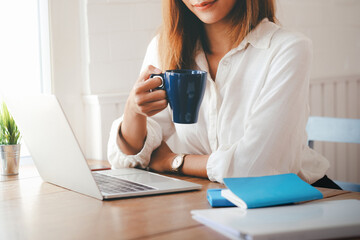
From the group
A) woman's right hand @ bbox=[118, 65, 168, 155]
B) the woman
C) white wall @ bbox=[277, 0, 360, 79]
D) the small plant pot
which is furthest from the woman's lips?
white wall @ bbox=[277, 0, 360, 79]

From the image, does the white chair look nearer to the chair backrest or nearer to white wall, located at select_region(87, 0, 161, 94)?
the chair backrest

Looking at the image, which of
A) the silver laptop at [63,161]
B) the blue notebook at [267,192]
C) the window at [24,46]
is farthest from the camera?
the window at [24,46]

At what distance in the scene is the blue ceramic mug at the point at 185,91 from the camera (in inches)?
40.1

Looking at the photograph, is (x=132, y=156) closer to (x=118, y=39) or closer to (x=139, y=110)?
(x=139, y=110)

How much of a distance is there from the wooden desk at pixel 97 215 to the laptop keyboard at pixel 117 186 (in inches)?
1.8

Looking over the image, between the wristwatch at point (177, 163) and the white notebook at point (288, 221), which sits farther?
the wristwatch at point (177, 163)

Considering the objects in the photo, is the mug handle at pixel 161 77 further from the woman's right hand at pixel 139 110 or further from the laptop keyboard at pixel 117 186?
the laptop keyboard at pixel 117 186

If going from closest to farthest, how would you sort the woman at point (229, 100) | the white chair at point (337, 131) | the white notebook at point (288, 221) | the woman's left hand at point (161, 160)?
the white notebook at point (288, 221) < the woman at point (229, 100) < the woman's left hand at point (161, 160) < the white chair at point (337, 131)

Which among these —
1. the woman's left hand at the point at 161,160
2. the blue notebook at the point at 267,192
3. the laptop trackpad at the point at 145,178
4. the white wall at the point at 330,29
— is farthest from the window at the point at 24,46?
the white wall at the point at 330,29

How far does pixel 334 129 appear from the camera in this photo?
171 cm

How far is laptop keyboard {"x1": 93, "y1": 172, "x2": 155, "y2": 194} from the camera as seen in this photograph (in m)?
1.02

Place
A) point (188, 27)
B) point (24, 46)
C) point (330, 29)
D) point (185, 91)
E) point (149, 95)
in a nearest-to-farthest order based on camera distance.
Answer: point (185, 91) → point (149, 95) → point (188, 27) → point (24, 46) → point (330, 29)

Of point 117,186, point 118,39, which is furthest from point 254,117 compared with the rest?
point 118,39

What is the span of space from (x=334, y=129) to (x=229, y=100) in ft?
1.64
